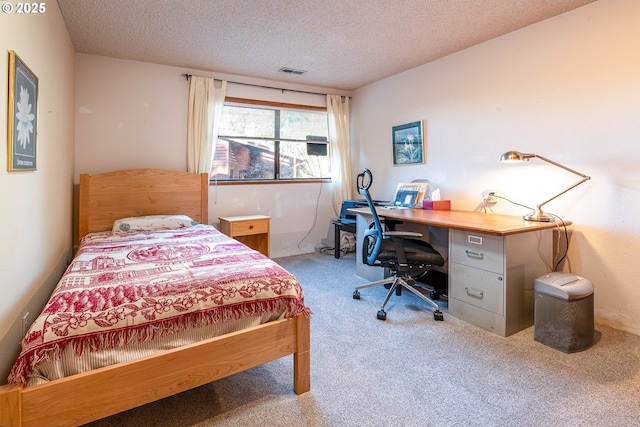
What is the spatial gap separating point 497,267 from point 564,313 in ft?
1.47

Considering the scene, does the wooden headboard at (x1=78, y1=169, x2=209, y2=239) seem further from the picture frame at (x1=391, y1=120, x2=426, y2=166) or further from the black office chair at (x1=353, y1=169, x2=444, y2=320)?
the picture frame at (x1=391, y1=120, x2=426, y2=166)

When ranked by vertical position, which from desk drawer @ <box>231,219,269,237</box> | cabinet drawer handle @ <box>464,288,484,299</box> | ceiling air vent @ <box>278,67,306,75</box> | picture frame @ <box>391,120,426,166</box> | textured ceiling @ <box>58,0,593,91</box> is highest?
ceiling air vent @ <box>278,67,306,75</box>

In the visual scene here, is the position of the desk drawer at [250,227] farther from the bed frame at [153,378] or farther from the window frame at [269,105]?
the bed frame at [153,378]

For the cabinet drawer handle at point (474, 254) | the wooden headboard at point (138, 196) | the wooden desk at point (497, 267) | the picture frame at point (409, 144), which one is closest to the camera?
the wooden desk at point (497, 267)

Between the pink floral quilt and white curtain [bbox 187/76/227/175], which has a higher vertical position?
white curtain [bbox 187/76/227/175]

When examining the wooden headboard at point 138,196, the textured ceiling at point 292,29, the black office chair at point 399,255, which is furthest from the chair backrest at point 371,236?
the wooden headboard at point 138,196

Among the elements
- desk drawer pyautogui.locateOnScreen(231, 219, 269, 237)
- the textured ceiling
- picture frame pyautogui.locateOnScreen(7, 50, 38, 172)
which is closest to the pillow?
desk drawer pyautogui.locateOnScreen(231, 219, 269, 237)

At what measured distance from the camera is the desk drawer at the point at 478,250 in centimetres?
232

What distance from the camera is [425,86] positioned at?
380 centimetres

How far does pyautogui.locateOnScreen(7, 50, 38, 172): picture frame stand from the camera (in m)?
1.47

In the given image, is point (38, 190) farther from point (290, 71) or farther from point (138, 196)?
point (290, 71)

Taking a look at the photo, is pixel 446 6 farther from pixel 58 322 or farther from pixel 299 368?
pixel 58 322

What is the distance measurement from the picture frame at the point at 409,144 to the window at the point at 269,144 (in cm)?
111

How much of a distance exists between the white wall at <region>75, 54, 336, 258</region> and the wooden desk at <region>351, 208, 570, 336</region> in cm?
236
